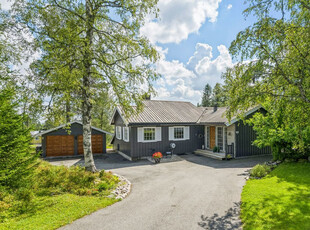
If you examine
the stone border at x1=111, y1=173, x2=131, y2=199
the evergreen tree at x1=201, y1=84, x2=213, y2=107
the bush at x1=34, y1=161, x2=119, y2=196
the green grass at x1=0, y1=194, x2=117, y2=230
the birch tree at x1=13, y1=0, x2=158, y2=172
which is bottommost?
the stone border at x1=111, y1=173, x2=131, y2=199

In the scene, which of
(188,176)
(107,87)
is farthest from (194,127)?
(107,87)

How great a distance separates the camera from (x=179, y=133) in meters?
15.7

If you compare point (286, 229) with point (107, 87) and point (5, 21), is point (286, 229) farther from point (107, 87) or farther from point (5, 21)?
point (5, 21)

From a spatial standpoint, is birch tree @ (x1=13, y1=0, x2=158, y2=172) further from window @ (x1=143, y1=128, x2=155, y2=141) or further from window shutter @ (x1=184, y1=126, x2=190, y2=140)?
window shutter @ (x1=184, y1=126, x2=190, y2=140)

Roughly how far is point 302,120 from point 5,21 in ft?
39.7

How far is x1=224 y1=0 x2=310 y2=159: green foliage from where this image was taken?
5562 millimetres

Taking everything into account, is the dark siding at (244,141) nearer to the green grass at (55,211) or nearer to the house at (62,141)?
the green grass at (55,211)

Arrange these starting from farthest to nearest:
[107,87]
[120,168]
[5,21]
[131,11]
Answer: [120,168] < [107,87] < [131,11] < [5,21]

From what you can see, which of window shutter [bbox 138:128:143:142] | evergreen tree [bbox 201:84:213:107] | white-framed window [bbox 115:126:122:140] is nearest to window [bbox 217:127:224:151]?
window shutter [bbox 138:128:143:142]

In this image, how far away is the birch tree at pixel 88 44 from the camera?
698 cm

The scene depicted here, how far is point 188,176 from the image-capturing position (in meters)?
9.39

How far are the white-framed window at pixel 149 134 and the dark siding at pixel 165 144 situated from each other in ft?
0.98

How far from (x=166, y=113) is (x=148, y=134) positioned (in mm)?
2952

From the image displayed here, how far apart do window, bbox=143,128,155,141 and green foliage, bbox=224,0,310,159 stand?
28.9 feet
